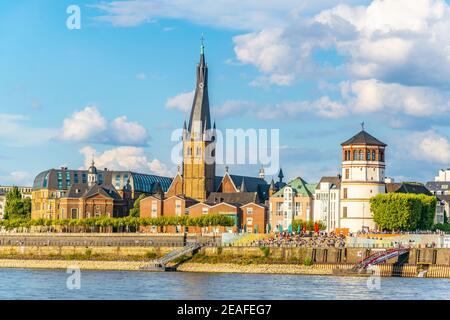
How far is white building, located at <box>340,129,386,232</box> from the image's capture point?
126m

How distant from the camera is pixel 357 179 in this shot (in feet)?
A: 417

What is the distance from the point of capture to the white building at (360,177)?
12612 cm

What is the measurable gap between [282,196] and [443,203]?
23007 mm

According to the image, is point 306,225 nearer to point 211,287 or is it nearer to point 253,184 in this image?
point 253,184

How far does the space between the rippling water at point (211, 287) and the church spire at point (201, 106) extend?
61.3 meters

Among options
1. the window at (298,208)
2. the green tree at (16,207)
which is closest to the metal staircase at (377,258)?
the window at (298,208)

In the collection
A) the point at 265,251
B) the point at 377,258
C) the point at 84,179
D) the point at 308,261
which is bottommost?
the point at 308,261

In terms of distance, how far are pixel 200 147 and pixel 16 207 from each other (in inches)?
1377

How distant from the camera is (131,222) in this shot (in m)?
148

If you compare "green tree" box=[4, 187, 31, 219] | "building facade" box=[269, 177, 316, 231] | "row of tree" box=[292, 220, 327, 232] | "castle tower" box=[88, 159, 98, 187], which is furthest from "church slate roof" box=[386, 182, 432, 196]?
"green tree" box=[4, 187, 31, 219]

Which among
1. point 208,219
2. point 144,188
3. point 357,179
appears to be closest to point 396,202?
point 357,179

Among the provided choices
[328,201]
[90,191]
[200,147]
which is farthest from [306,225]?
[90,191]

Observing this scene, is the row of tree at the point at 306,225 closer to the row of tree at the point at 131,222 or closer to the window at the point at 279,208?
the window at the point at 279,208

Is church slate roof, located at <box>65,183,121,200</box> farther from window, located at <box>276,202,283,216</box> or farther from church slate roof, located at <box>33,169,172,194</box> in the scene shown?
window, located at <box>276,202,283,216</box>
